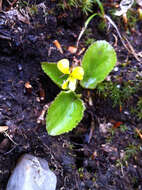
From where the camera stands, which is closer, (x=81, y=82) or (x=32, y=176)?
(x=32, y=176)

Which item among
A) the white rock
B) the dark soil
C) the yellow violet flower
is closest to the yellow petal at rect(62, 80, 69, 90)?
the yellow violet flower

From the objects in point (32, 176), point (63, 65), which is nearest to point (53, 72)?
point (63, 65)

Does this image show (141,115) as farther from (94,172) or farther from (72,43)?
(72,43)

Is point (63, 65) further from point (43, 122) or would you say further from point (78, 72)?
point (43, 122)

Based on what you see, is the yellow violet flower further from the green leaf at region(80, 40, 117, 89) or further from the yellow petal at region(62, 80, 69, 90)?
the green leaf at region(80, 40, 117, 89)

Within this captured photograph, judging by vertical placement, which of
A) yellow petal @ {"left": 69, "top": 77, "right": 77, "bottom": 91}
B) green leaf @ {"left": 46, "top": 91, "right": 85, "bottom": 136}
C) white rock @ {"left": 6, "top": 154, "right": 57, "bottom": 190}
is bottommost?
white rock @ {"left": 6, "top": 154, "right": 57, "bottom": 190}
